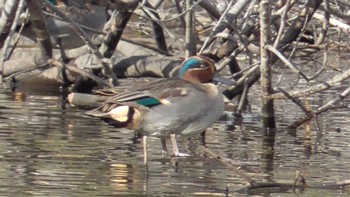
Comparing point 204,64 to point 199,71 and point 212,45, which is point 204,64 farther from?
point 212,45

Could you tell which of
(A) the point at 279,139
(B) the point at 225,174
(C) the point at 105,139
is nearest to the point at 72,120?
(C) the point at 105,139

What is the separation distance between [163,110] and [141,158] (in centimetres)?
37

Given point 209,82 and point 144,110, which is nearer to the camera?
point 144,110

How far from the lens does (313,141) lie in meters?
8.90

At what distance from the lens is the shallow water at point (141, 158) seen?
21.1ft

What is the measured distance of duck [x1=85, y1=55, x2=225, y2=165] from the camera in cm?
745

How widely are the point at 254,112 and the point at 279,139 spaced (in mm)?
1716

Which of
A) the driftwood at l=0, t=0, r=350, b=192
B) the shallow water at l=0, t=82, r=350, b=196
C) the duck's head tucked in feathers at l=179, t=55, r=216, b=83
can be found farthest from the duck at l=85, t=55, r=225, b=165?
the driftwood at l=0, t=0, r=350, b=192

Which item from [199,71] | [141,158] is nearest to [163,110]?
[141,158]

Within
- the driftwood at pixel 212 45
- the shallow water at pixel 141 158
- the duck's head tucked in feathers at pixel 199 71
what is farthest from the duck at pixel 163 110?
the driftwood at pixel 212 45

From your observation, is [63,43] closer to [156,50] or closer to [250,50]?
[156,50]

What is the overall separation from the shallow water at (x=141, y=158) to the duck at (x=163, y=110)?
216 mm

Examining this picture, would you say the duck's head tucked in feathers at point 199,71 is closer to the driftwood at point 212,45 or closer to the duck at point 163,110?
the duck at point 163,110

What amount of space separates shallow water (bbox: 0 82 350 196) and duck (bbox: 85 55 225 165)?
216mm
